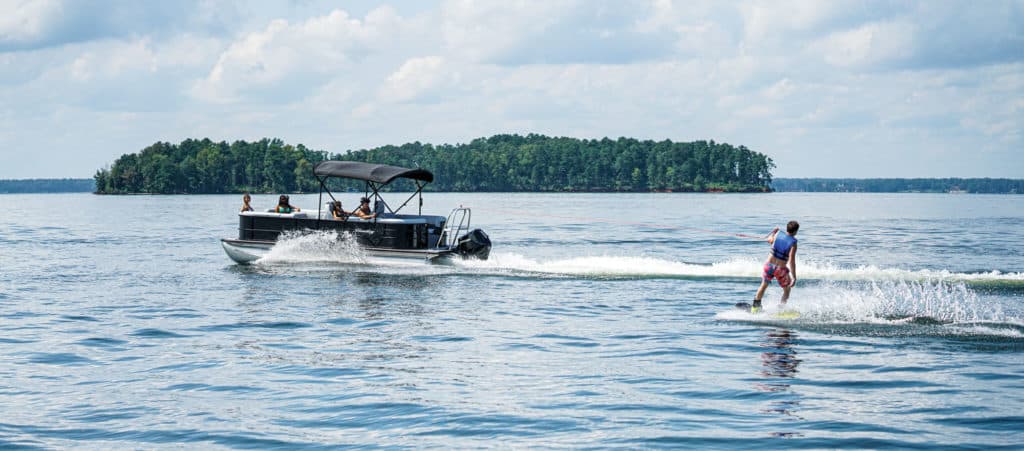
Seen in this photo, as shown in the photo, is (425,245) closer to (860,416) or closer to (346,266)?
(346,266)

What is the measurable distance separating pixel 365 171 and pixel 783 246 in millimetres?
13492

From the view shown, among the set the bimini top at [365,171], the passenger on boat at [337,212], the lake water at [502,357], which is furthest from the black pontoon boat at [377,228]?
the lake water at [502,357]

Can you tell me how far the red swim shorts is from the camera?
1848 centimetres

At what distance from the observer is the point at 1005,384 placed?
12.8 meters

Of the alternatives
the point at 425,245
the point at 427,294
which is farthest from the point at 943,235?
the point at 427,294

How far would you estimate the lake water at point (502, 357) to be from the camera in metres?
10.9

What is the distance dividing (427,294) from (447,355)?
308 inches

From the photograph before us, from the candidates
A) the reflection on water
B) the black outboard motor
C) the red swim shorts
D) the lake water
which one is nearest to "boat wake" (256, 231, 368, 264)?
the lake water

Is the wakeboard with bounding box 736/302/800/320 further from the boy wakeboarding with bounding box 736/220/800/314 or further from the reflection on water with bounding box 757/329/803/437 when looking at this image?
the reflection on water with bounding box 757/329/803/437

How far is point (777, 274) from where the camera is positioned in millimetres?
18516

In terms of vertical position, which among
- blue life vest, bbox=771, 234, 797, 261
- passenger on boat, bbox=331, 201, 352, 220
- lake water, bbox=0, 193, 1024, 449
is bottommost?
lake water, bbox=0, 193, 1024, 449

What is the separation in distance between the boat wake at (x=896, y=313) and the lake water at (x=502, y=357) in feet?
0.25

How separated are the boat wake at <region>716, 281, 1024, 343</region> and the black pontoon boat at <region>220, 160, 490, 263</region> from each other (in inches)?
379

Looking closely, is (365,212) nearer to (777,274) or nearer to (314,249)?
(314,249)
